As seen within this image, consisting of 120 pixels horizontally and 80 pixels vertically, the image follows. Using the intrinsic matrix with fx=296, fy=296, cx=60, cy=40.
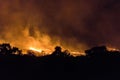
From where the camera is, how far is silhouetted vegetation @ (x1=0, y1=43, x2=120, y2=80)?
1280 inches

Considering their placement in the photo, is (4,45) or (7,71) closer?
(7,71)

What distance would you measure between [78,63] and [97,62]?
2.14 meters

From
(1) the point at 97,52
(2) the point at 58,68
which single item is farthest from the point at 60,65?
(1) the point at 97,52

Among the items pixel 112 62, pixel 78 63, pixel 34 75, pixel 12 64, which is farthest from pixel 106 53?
pixel 12 64

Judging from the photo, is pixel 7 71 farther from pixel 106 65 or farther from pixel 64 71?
pixel 106 65

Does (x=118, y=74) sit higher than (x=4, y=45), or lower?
lower

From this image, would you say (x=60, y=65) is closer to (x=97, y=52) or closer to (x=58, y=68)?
(x=58, y=68)

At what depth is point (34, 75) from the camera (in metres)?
32.9

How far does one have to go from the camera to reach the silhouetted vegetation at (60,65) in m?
32.5

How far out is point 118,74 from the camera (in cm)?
3159

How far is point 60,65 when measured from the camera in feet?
108

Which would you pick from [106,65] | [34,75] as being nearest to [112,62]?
[106,65]

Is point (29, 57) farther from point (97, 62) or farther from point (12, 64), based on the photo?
point (97, 62)

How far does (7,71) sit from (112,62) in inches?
454
